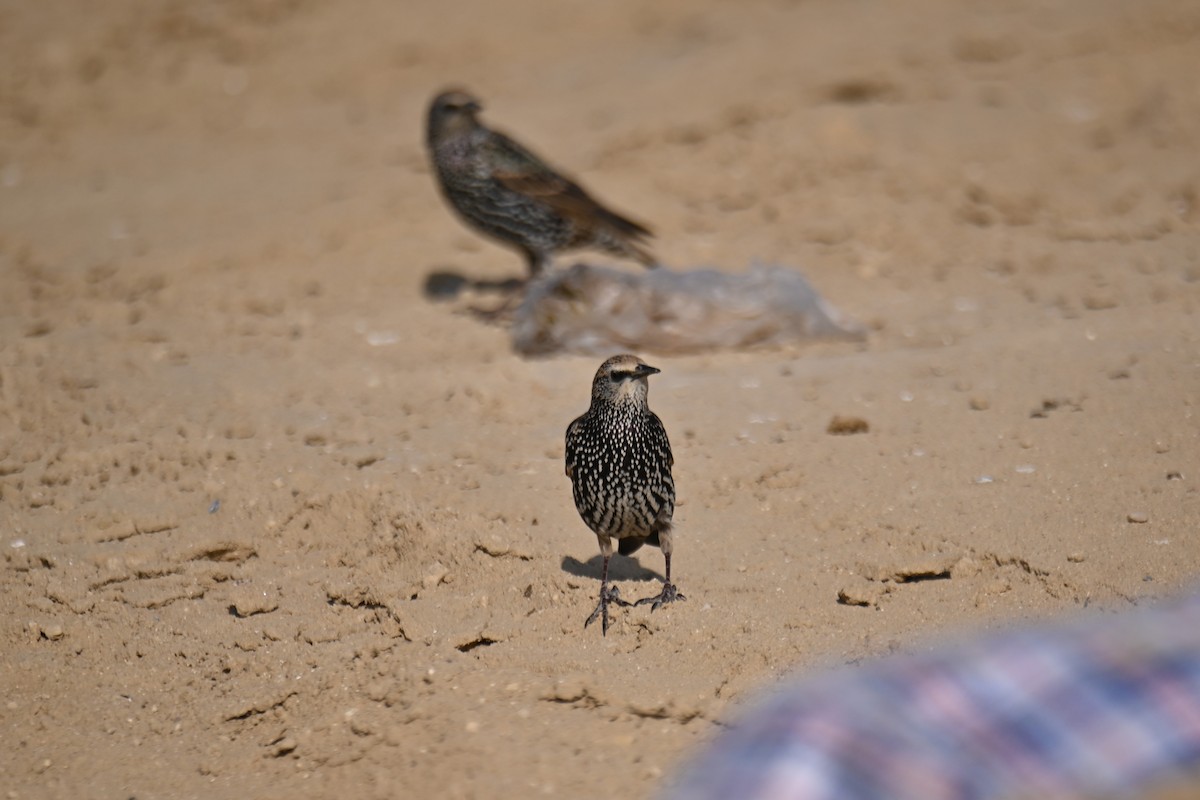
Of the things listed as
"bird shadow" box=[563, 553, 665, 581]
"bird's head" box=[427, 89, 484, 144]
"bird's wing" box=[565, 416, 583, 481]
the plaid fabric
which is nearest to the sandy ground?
"bird shadow" box=[563, 553, 665, 581]

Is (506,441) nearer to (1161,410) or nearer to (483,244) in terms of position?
(1161,410)

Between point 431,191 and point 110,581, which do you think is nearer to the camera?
point 110,581

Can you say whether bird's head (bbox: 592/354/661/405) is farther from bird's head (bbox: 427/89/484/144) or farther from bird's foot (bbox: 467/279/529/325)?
bird's head (bbox: 427/89/484/144)

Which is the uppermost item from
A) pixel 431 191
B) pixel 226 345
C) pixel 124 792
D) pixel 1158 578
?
pixel 431 191

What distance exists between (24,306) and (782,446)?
4.99 m

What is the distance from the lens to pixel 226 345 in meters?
7.76

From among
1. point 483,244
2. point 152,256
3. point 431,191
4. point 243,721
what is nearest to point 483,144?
point 483,244

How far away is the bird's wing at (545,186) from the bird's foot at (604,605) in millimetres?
4058

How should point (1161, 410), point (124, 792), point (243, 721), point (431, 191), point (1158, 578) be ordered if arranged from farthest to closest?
1. point (431, 191)
2. point (1161, 410)
3. point (1158, 578)
4. point (243, 721)
5. point (124, 792)

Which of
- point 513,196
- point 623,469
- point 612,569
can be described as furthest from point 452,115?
point 623,469

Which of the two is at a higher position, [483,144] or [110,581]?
[483,144]

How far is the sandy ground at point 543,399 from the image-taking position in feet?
14.4

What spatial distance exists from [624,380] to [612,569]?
868mm

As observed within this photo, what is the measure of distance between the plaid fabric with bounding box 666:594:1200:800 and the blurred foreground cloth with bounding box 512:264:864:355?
5323 millimetres
